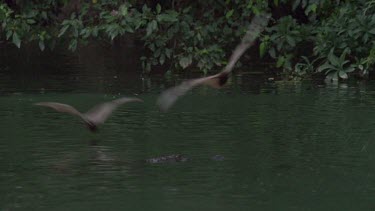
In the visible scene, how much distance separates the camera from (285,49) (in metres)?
11.8

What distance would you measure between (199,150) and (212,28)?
16.9 ft

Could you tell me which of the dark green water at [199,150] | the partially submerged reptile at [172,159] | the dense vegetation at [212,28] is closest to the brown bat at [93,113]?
the dark green water at [199,150]

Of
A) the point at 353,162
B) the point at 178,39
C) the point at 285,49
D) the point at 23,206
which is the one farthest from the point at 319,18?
the point at 23,206

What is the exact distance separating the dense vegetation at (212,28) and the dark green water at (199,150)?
0.74m

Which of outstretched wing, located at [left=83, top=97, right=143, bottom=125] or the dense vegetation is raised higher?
the dense vegetation

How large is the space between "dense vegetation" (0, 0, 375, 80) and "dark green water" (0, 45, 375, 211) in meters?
0.74

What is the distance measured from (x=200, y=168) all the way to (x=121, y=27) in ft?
16.3

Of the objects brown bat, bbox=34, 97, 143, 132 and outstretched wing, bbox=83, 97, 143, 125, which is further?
outstretched wing, bbox=83, 97, 143, 125

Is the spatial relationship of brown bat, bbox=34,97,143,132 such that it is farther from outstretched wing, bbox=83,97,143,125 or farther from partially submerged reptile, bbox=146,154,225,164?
partially submerged reptile, bbox=146,154,225,164

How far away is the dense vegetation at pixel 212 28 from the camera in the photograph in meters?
11.2

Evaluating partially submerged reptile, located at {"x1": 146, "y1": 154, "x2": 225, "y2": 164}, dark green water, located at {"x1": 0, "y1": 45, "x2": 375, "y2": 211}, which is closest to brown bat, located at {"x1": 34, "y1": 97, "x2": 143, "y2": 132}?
dark green water, located at {"x1": 0, "y1": 45, "x2": 375, "y2": 211}

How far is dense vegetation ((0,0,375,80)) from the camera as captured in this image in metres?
11.2

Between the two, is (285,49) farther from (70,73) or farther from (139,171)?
(139,171)

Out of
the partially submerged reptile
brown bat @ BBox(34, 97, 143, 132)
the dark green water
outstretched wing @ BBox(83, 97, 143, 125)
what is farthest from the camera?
outstretched wing @ BBox(83, 97, 143, 125)
